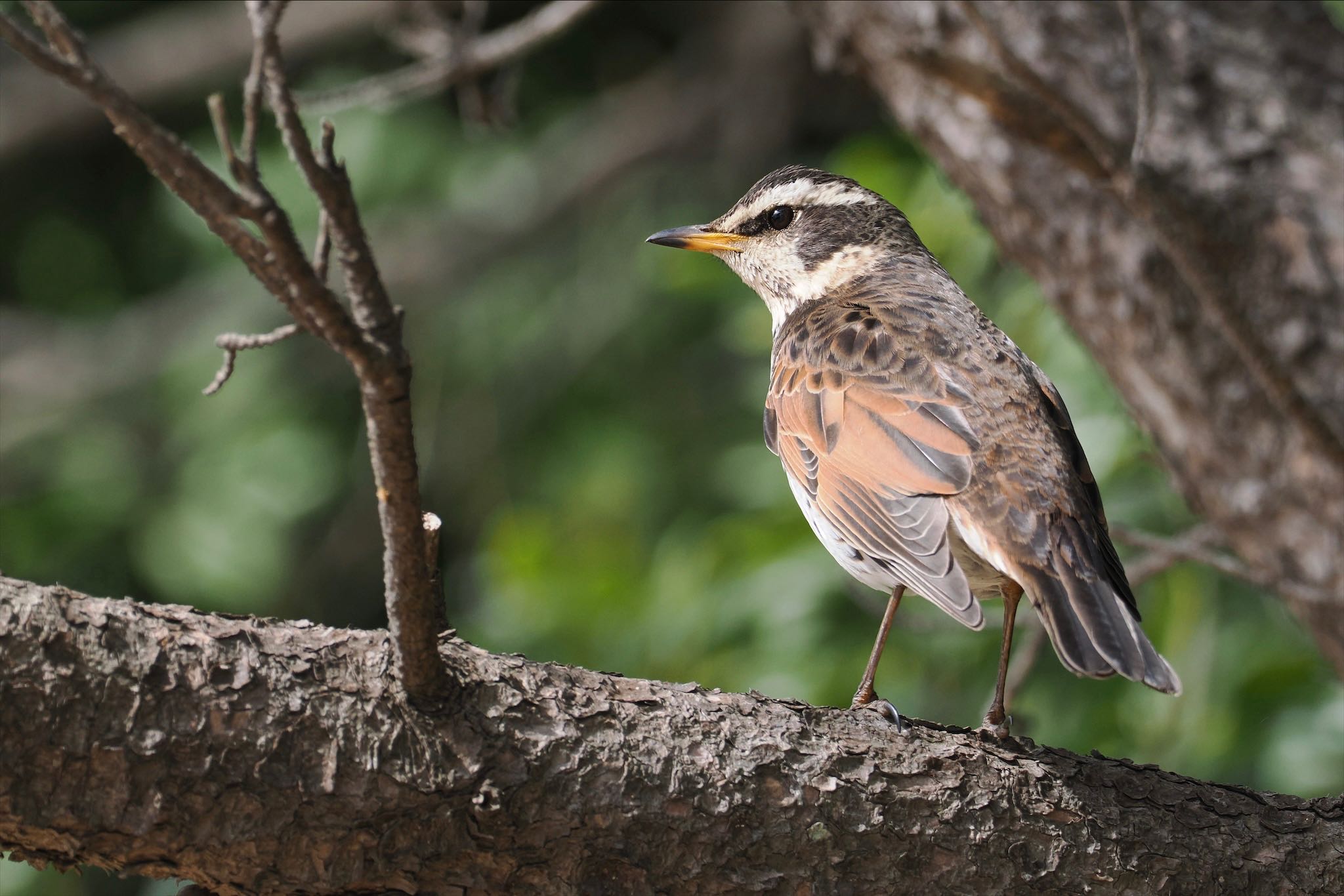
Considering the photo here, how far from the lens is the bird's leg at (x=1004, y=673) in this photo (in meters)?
3.04

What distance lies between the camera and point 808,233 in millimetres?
4660

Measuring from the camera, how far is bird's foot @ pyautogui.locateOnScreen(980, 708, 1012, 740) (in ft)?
9.65

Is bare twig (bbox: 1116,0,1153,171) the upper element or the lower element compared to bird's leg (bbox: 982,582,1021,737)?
upper

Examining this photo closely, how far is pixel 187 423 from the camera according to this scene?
22.8 ft

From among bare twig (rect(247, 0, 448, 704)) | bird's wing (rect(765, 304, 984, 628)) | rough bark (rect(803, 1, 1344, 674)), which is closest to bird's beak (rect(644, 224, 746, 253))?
bird's wing (rect(765, 304, 984, 628))

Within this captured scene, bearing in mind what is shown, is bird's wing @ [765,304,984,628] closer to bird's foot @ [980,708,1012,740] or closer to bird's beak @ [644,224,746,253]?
bird's foot @ [980,708,1012,740]

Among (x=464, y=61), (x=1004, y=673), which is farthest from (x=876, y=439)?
(x=464, y=61)

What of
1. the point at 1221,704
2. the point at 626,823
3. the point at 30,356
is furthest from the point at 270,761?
the point at 30,356

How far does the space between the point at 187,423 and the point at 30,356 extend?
4.32 feet

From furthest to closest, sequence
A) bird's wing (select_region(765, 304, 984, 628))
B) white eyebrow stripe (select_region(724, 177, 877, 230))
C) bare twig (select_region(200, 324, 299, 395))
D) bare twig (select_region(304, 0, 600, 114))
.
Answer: bare twig (select_region(304, 0, 600, 114)) < white eyebrow stripe (select_region(724, 177, 877, 230)) < bird's wing (select_region(765, 304, 984, 628)) < bare twig (select_region(200, 324, 299, 395))

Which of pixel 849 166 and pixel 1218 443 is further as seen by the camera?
pixel 849 166

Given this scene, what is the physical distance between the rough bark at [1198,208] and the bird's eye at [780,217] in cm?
62

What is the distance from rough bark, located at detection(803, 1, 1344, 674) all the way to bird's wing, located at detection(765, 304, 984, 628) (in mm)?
849

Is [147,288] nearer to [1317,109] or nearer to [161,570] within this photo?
[161,570]
